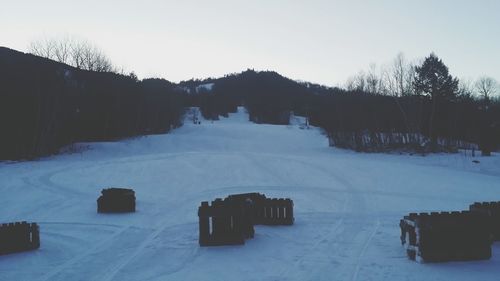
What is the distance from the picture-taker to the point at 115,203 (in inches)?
672

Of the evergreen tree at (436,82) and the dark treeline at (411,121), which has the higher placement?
the evergreen tree at (436,82)

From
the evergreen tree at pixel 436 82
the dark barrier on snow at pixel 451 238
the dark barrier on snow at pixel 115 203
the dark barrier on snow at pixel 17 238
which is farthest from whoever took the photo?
the evergreen tree at pixel 436 82

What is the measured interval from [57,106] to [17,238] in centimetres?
2785

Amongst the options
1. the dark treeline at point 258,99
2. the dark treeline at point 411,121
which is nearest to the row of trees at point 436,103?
the dark treeline at point 411,121

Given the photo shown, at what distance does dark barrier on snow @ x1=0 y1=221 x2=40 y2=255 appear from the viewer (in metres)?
11.4

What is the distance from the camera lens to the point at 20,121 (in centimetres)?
3419

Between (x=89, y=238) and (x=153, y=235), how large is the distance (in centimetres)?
186

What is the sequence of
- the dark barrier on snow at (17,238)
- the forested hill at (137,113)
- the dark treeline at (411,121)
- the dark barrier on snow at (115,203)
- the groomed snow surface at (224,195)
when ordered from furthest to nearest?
the dark treeline at (411,121) → the forested hill at (137,113) → the dark barrier on snow at (115,203) → the dark barrier on snow at (17,238) → the groomed snow surface at (224,195)

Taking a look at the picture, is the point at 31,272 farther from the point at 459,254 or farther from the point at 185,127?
the point at 185,127

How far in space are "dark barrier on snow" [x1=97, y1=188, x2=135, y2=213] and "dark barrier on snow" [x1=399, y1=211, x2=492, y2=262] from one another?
11.2m

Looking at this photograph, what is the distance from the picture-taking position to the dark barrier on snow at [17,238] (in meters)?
11.4

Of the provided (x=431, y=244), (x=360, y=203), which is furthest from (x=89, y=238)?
(x=360, y=203)

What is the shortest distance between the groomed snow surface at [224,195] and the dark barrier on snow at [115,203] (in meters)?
0.57

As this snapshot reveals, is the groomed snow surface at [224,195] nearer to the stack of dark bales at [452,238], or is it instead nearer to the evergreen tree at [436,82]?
the stack of dark bales at [452,238]
